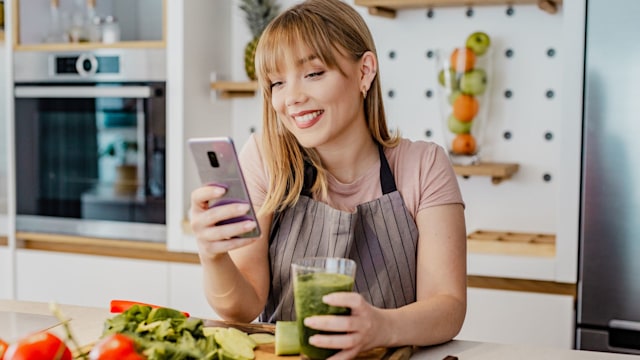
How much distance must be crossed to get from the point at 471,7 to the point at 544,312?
1.01 metres

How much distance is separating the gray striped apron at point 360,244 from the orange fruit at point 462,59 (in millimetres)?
980

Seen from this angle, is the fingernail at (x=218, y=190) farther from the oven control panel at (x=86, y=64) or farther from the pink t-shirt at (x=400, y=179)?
the oven control panel at (x=86, y=64)

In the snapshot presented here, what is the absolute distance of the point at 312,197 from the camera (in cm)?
173

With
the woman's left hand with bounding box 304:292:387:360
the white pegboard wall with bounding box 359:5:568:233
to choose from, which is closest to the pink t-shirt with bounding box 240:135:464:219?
the woman's left hand with bounding box 304:292:387:360

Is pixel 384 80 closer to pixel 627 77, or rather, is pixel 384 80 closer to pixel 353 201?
pixel 627 77

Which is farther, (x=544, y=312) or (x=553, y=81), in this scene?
(x=553, y=81)

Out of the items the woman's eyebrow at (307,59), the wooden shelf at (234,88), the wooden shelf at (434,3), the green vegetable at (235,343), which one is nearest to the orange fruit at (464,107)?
the wooden shelf at (434,3)

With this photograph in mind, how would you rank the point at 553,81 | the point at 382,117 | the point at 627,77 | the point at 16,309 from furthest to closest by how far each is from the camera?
1. the point at 553,81
2. the point at 627,77
3. the point at 382,117
4. the point at 16,309

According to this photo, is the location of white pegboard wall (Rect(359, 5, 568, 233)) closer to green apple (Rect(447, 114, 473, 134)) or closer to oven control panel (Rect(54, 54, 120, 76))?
green apple (Rect(447, 114, 473, 134))

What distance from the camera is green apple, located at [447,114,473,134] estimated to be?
2.64 metres

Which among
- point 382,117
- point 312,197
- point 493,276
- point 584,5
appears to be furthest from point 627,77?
point 312,197

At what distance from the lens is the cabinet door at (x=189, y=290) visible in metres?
2.74

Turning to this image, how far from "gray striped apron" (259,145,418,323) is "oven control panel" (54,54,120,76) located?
1406mm

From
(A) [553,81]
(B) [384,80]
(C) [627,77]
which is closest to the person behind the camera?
(C) [627,77]
